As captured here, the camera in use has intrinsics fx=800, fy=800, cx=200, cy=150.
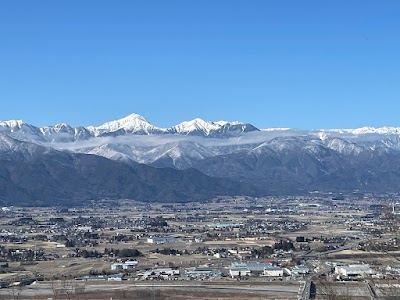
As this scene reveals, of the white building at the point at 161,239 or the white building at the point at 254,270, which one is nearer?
the white building at the point at 254,270

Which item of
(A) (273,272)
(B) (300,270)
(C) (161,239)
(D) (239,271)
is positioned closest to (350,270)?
(B) (300,270)

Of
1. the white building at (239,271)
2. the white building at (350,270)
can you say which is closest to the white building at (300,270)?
the white building at (350,270)

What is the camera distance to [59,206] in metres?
155

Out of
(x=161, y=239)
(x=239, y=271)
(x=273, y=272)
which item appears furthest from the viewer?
(x=161, y=239)

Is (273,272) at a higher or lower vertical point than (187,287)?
lower

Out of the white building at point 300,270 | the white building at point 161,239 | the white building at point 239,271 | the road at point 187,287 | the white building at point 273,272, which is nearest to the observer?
the road at point 187,287

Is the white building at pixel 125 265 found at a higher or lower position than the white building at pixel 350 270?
lower

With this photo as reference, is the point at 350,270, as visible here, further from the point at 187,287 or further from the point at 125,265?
the point at 125,265

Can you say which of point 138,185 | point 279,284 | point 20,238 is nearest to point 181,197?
point 138,185

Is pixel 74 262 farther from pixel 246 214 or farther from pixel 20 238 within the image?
pixel 246 214

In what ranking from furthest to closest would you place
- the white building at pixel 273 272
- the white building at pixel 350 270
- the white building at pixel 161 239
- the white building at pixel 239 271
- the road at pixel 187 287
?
the white building at pixel 161 239, the white building at pixel 239 271, the white building at pixel 273 272, the white building at pixel 350 270, the road at pixel 187 287

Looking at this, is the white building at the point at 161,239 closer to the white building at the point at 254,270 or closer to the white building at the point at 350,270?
the white building at the point at 254,270

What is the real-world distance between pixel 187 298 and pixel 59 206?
383 feet

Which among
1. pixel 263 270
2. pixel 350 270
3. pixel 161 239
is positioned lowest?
pixel 263 270
